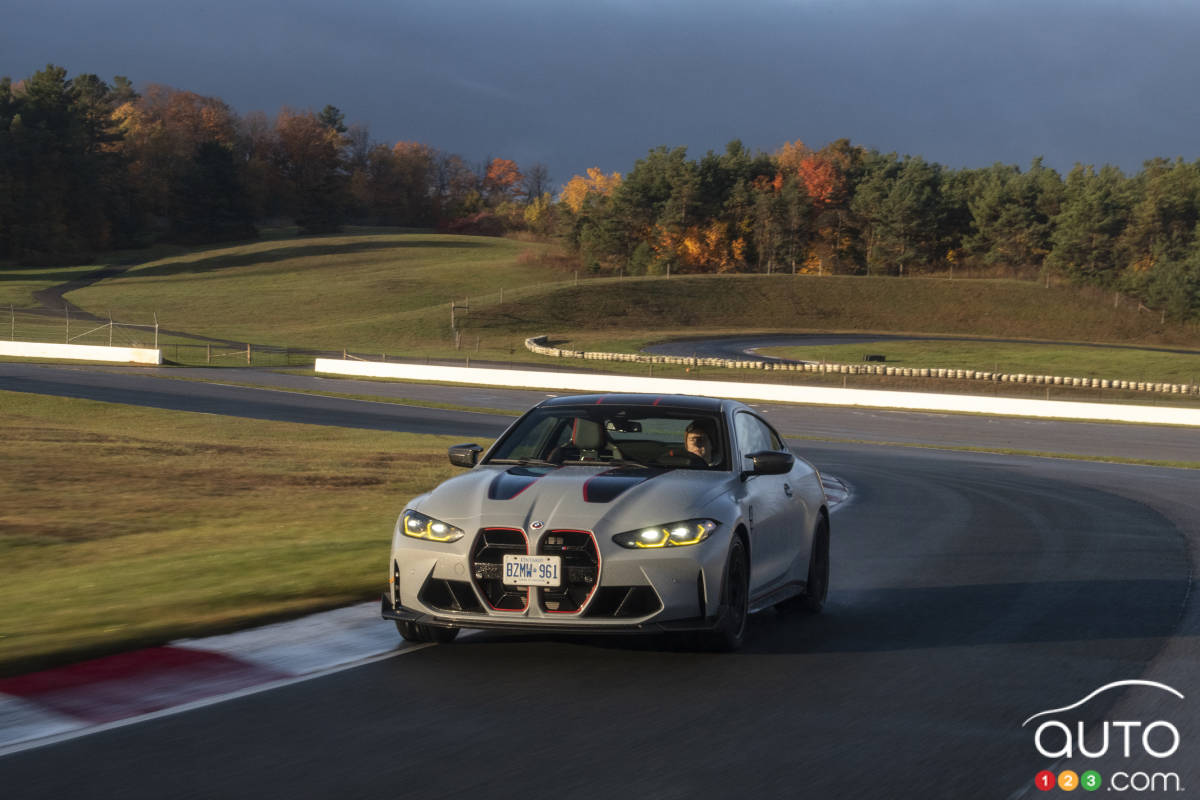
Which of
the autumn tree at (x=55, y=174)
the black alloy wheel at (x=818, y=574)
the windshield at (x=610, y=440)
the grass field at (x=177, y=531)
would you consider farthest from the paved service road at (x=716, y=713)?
the autumn tree at (x=55, y=174)

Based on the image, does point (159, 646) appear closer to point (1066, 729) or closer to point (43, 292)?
point (1066, 729)

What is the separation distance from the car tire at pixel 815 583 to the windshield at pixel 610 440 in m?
1.41

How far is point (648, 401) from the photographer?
8773mm

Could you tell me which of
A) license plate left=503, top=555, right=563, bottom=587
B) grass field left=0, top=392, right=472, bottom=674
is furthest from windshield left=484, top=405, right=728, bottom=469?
grass field left=0, top=392, right=472, bottom=674

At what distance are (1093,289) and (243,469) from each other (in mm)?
109847

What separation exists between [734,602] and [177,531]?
836 cm

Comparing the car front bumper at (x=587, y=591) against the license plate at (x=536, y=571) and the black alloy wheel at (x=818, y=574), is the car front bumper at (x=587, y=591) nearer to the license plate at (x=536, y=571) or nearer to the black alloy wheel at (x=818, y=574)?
the license plate at (x=536, y=571)

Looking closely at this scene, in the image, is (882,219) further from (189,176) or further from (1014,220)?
(189,176)

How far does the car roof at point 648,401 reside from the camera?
8.75m

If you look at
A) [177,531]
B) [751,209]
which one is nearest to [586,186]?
[751,209]

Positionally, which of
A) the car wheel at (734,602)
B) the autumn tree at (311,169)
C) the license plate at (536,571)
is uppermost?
the autumn tree at (311,169)

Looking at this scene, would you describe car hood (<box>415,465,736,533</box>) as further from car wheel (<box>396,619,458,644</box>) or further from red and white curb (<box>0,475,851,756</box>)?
red and white curb (<box>0,475,851,756</box>)

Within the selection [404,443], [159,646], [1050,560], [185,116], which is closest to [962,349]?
[404,443]

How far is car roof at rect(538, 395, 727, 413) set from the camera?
Answer: 344 inches
